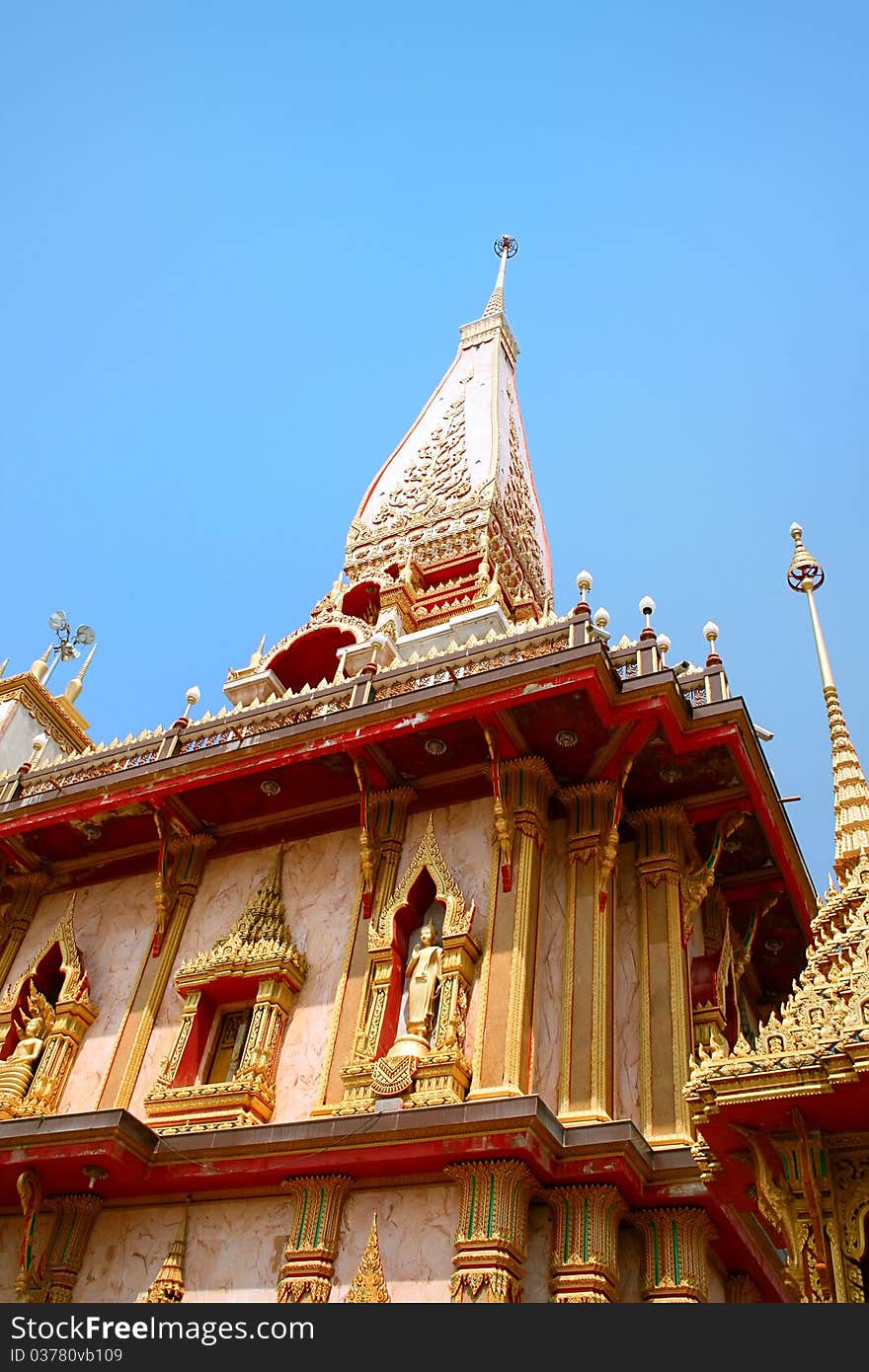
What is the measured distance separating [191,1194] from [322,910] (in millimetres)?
3282

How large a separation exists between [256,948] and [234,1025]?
1.04 meters

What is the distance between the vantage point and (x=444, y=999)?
11.5 meters

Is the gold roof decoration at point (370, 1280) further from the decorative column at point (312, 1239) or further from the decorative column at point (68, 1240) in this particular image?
the decorative column at point (68, 1240)

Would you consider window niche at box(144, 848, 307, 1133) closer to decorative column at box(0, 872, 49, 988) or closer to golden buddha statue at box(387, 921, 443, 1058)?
golden buddha statue at box(387, 921, 443, 1058)

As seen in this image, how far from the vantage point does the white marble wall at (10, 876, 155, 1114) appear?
13.5 metres

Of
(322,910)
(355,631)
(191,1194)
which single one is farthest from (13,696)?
(191,1194)

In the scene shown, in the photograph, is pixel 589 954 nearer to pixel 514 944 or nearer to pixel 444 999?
pixel 514 944

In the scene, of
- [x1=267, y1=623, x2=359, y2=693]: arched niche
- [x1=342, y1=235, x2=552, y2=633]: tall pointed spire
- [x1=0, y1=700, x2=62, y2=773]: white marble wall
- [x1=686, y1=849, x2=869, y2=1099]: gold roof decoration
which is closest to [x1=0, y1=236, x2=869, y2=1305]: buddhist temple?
[x1=686, y1=849, x2=869, y2=1099]: gold roof decoration

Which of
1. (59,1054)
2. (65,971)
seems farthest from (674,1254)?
(65,971)

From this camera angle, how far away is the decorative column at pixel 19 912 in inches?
606

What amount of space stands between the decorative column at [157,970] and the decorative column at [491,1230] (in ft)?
14.7

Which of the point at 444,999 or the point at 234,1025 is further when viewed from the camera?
the point at 234,1025

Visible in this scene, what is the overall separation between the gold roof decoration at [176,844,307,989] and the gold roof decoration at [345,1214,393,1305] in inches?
129

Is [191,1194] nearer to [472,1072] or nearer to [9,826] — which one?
[472,1072]
